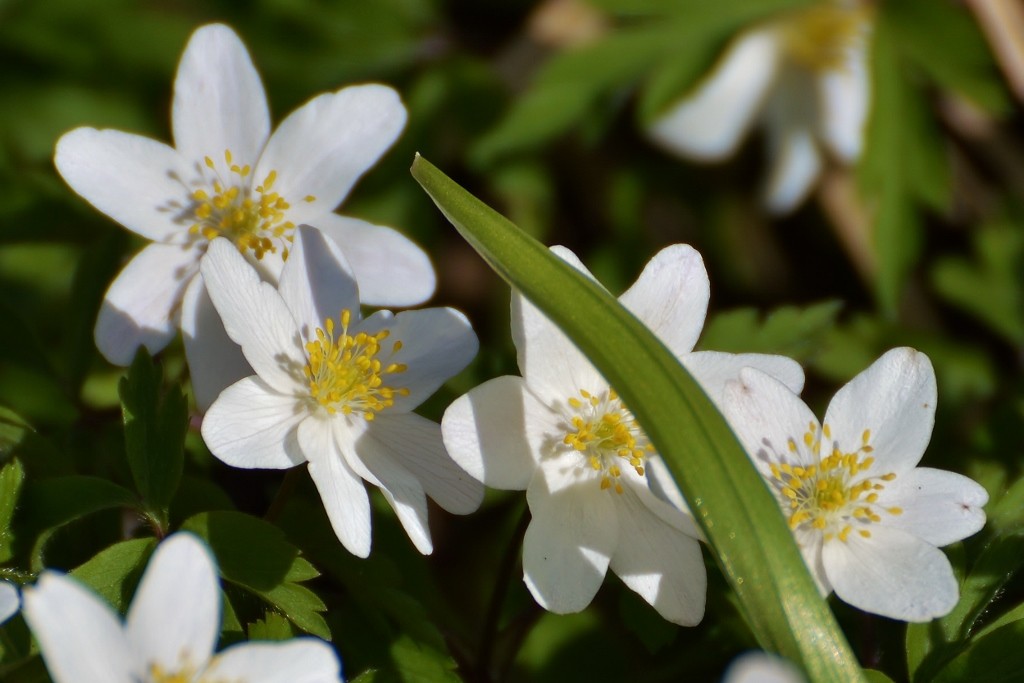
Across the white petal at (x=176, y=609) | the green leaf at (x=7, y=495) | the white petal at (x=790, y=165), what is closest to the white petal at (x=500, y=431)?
the white petal at (x=176, y=609)

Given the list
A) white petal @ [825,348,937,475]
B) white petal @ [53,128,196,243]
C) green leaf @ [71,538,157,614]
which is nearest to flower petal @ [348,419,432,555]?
green leaf @ [71,538,157,614]

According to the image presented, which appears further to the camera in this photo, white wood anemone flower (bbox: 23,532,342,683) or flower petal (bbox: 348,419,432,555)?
flower petal (bbox: 348,419,432,555)

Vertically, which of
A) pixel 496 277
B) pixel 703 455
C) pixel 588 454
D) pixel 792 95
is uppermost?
pixel 703 455

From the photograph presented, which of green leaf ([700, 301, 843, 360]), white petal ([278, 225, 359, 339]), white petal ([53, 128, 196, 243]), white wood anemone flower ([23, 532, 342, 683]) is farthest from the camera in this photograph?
green leaf ([700, 301, 843, 360])

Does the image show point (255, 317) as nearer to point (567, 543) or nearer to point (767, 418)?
point (567, 543)

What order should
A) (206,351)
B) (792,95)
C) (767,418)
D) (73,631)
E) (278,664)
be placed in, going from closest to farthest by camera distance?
(73,631), (278,664), (767,418), (206,351), (792,95)

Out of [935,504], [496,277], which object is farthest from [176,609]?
[496,277]

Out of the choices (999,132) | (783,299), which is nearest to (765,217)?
(783,299)

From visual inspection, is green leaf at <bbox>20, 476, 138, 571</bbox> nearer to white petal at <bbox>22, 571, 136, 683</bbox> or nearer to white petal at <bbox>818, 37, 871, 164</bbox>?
white petal at <bbox>22, 571, 136, 683</bbox>

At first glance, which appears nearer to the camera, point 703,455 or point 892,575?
point 703,455
